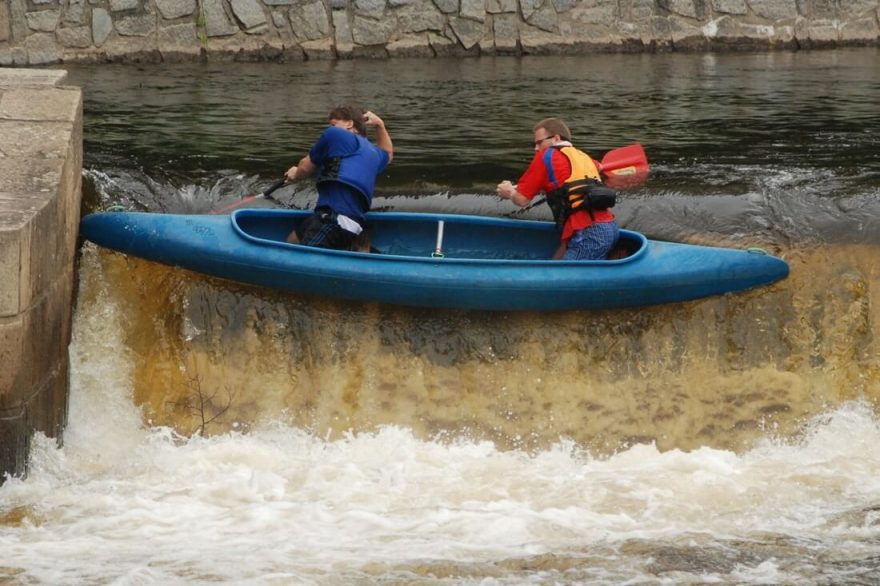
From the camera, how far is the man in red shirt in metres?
6.45

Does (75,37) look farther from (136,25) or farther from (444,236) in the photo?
(444,236)

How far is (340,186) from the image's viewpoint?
259 inches

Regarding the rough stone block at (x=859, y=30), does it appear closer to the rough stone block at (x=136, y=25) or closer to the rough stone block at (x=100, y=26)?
the rough stone block at (x=136, y=25)

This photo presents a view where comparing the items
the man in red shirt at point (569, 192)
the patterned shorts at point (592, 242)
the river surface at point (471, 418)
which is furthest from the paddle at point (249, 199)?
the patterned shorts at point (592, 242)

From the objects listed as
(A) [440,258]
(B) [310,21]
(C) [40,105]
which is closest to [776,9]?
(B) [310,21]

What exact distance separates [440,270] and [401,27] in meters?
7.80

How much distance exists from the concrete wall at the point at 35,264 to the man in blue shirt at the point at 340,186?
42.6 inches

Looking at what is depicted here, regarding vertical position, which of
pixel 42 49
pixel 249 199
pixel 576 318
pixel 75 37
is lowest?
pixel 576 318

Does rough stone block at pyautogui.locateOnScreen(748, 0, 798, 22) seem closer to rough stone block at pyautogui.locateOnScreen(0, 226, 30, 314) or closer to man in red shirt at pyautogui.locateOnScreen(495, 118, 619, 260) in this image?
man in red shirt at pyautogui.locateOnScreen(495, 118, 619, 260)

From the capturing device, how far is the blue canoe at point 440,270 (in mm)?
6203

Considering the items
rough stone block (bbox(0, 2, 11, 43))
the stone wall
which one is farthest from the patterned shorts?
rough stone block (bbox(0, 2, 11, 43))

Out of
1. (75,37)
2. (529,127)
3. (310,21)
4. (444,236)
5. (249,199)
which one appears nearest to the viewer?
(444,236)

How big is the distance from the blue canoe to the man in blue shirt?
10.0 inches

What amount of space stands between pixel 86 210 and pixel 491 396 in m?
2.14
